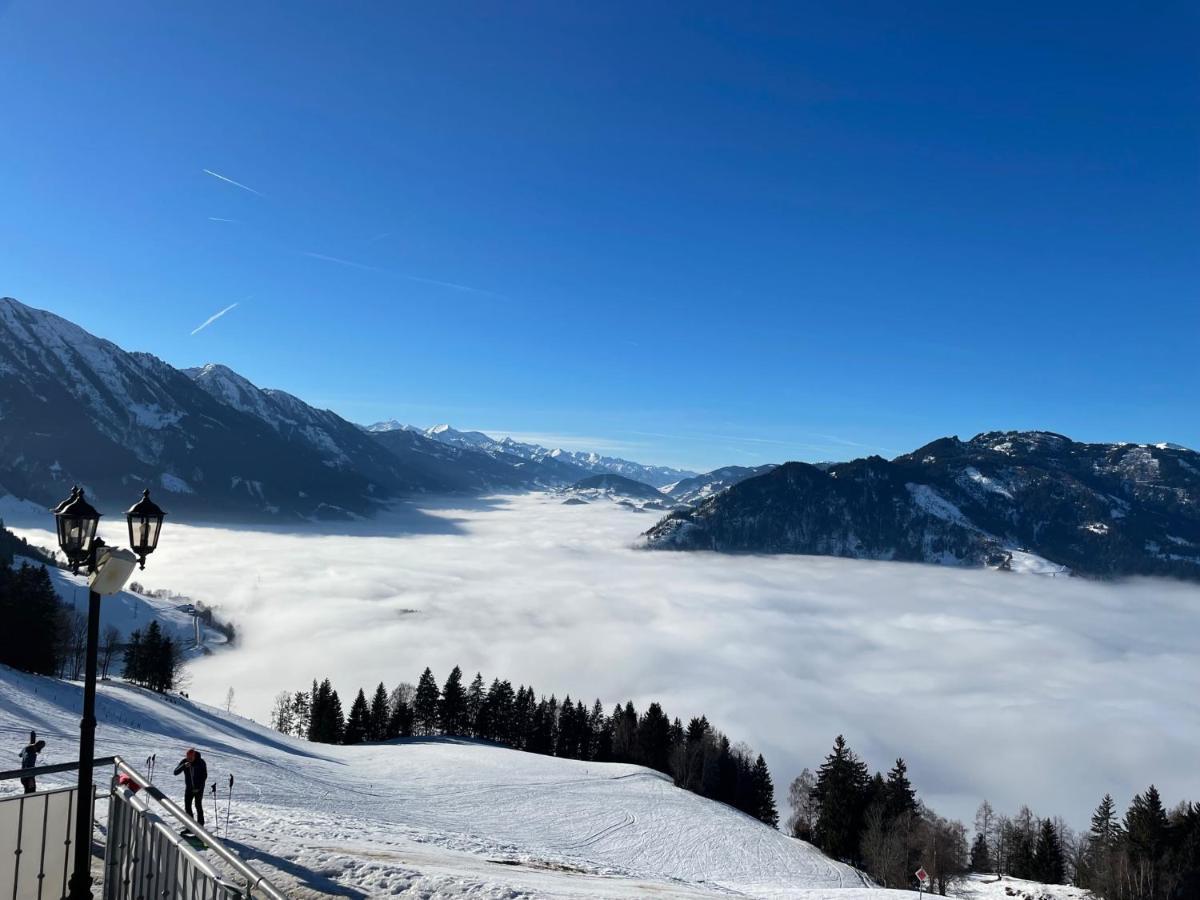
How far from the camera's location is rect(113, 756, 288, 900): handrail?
6512mm

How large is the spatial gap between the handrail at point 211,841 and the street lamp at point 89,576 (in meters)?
0.78

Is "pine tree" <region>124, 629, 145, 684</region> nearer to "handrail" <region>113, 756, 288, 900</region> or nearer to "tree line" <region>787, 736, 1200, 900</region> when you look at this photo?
"tree line" <region>787, 736, 1200, 900</region>

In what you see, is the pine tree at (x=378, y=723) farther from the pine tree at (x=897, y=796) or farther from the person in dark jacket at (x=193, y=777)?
the person in dark jacket at (x=193, y=777)

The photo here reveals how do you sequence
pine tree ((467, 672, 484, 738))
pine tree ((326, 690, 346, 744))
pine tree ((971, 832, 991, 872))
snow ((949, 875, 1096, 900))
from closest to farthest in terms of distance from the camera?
snow ((949, 875, 1096, 900)), pine tree ((971, 832, 991, 872)), pine tree ((326, 690, 346, 744)), pine tree ((467, 672, 484, 738))

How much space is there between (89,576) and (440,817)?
31.9 m

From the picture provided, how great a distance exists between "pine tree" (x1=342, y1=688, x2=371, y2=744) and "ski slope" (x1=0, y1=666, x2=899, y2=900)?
2209 cm

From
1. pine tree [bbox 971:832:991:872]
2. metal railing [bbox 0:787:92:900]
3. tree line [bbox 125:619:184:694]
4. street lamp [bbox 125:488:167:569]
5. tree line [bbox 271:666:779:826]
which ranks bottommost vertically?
pine tree [bbox 971:832:991:872]

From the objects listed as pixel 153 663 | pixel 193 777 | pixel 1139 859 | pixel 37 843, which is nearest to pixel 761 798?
pixel 1139 859

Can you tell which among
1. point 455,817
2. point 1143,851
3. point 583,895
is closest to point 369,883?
point 583,895

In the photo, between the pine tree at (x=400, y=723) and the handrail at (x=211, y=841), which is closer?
the handrail at (x=211, y=841)

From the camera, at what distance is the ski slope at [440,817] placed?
16.1m

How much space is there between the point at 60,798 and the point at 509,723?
8604 centimetres

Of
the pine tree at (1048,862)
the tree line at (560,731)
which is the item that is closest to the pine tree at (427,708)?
the tree line at (560,731)

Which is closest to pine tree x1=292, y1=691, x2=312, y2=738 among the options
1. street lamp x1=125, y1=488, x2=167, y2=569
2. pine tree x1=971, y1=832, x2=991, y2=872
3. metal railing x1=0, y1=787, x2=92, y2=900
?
pine tree x1=971, y1=832, x2=991, y2=872
